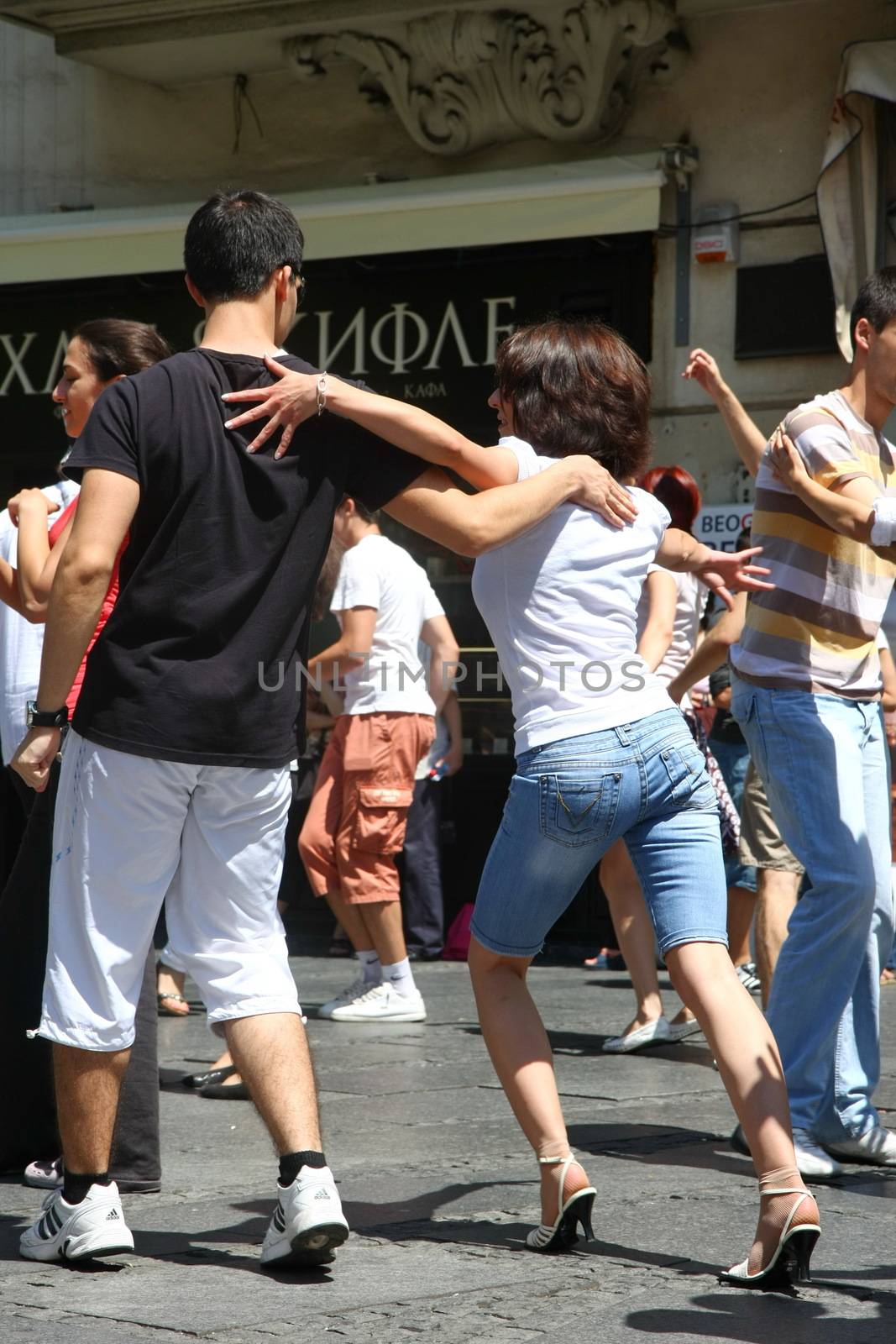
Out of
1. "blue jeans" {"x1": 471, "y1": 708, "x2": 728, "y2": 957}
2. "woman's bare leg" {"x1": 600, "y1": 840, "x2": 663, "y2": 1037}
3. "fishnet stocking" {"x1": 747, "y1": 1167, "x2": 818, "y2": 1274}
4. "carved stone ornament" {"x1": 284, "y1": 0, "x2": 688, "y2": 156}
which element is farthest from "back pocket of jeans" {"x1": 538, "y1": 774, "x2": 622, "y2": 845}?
"carved stone ornament" {"x1": 284, "y1": 0, "x2": 688, "y2": 156}

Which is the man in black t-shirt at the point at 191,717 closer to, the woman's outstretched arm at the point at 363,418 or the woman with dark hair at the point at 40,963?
the woman's outstretched arm at the point at 363,418

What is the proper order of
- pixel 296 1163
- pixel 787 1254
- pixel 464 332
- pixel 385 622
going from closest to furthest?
pixel 787 1254 → pixel 296 1163 → pixel 385 622 → pixel 464 332

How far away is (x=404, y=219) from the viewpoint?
977cm

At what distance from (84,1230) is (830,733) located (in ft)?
6.60

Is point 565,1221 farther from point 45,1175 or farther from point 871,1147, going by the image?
point 45,1175

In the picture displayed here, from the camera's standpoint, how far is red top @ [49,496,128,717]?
3568 mm

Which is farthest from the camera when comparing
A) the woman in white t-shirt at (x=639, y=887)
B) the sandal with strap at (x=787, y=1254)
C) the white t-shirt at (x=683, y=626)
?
the white t-shirt at (x=683, y=626)

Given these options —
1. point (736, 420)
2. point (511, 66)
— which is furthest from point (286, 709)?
point (511, 66)

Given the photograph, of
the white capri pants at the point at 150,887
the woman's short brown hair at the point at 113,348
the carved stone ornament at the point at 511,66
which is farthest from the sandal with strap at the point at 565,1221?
the carved stone ornament at the point at 511,66

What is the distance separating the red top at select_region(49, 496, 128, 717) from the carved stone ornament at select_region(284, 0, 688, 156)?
6.10 m

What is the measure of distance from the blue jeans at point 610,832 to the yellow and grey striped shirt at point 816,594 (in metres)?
0.87

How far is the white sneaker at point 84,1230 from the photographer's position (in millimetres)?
3410

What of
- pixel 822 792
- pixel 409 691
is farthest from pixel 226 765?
pixel 409 691

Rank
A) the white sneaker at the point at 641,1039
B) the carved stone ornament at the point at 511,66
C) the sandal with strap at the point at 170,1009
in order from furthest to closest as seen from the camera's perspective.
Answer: the carved stone ornament at the point at 511,66, the sandal with strap at the point at 170,1009, the white sneaker at the point at 641,1039
